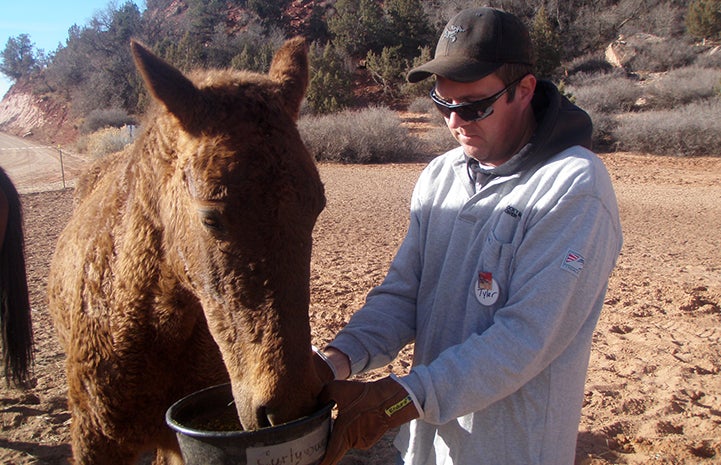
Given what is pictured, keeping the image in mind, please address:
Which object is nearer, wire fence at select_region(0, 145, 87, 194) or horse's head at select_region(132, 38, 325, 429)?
horse's head at select_region(132, 38, 325, 429)

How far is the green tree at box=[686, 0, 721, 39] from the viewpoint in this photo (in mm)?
32625

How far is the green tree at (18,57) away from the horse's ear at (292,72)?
65.1m

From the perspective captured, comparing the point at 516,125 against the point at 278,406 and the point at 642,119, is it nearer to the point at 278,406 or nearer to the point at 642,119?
the point at 278,406

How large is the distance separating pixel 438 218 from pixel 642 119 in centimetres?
2018

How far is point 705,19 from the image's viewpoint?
33156 mm

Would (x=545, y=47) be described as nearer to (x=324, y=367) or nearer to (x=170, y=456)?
(x=170, y=456)

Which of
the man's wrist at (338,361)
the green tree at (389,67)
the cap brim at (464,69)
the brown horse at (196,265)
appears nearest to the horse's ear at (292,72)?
the brown horse at (196,265)

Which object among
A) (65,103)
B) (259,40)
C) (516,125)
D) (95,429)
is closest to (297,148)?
(516,125)

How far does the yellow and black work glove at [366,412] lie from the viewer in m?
1.77

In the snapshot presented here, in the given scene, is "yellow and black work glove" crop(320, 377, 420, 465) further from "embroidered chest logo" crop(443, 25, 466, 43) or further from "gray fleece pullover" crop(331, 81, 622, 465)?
"embroidered chest logo" crop(443, 25, 466, 43)

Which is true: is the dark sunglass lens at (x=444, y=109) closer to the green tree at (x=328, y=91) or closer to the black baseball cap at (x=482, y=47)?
the black baseball cap at (x=482, y=47)

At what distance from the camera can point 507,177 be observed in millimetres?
2113

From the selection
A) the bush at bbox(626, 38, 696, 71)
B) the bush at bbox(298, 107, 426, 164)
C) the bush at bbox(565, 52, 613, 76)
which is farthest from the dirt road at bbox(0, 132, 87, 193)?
the bush at bbox(626, 38, 696, 71)

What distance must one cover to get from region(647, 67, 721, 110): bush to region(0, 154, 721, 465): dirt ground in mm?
14772
